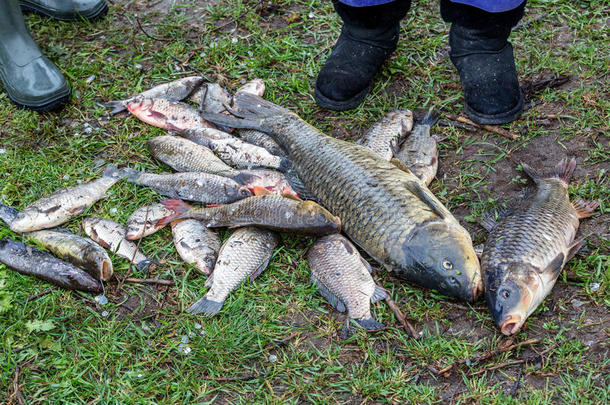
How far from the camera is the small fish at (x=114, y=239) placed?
3479 mm

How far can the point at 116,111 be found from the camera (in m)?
4.44

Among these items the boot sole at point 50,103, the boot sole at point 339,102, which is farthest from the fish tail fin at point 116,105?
the boot sole at point 339,102

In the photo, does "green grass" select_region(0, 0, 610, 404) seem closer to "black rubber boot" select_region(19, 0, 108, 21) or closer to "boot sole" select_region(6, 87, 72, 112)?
"boot sole" select_region(6, 87, 72, 112)

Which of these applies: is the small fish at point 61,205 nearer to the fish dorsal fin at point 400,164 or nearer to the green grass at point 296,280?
the green grass at point 296,280

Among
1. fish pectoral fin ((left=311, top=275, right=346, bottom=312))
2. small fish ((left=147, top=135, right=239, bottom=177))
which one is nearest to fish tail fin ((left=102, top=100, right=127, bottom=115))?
small fish ((left=147, top=135, right=239, bottom=177))

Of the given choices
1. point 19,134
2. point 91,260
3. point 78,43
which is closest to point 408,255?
point 91,260

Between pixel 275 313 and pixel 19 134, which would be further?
pixel 19 134

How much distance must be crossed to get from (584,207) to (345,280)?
1425mm

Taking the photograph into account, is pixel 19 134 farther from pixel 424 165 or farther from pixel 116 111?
pixel 424 165

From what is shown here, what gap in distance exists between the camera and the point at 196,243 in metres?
3.46

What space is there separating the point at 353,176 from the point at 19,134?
8.54 ft

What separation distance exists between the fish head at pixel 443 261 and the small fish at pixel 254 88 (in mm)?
1879

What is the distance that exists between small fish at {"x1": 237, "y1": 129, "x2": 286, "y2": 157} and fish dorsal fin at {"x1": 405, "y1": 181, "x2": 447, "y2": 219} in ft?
3.07

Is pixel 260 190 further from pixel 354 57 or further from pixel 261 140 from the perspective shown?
pixel 354 57
